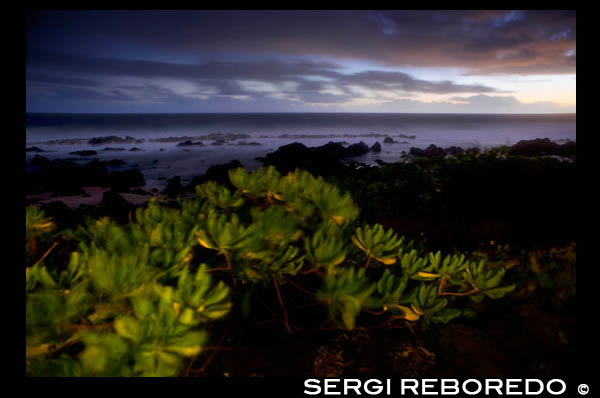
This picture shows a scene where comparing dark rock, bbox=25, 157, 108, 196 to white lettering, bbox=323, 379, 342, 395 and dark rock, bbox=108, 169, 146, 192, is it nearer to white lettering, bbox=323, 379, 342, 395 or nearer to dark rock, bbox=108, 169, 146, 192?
dark rock, bbox=108, 169, 146, 192

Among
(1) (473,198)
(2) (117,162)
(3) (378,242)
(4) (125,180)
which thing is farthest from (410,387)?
(2) (117,162)

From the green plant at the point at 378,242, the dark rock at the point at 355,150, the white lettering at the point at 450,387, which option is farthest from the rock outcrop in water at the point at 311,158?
the white lettering at the point at 450,387

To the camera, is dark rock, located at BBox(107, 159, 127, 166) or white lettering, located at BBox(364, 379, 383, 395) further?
dark rock, located at BBox(107, 159, 127, 166)

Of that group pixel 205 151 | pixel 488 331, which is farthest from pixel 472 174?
pixel 205 151

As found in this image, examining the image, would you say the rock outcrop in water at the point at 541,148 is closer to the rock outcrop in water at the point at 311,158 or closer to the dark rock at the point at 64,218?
the rock outcrop in water at the point at 311,158

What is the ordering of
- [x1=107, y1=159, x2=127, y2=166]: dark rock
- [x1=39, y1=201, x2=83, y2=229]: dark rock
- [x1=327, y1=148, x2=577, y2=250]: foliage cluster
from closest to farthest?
[x1=39, y1=201, x2=83, y2=229]: dark rock < [x1=327, y1=148, x2=577, y2=250]: foliage cluster < [x1=107, y1=159, x2=127, y2=166]: dark rock

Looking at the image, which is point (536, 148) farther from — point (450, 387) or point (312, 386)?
point (312, 386)

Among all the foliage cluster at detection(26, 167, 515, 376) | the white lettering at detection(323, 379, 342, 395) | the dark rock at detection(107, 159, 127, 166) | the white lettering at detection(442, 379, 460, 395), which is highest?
the dark rock at detection(107, 159, 127, 166)

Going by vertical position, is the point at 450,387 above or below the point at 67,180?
below

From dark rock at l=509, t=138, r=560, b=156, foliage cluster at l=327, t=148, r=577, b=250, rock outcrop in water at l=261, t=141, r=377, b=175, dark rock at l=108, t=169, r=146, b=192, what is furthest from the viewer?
dark rock at l=108, t=169, r=146, b=192

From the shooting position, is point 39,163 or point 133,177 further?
point 39,163

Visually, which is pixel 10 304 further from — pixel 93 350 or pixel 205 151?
pixel 205 151

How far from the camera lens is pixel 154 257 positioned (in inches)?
27.4

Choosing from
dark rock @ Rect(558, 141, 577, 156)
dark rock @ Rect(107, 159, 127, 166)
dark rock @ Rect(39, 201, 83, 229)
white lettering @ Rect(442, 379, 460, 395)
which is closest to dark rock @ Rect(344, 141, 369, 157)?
dark rock @ Rect(558, 141, 577, 156)
